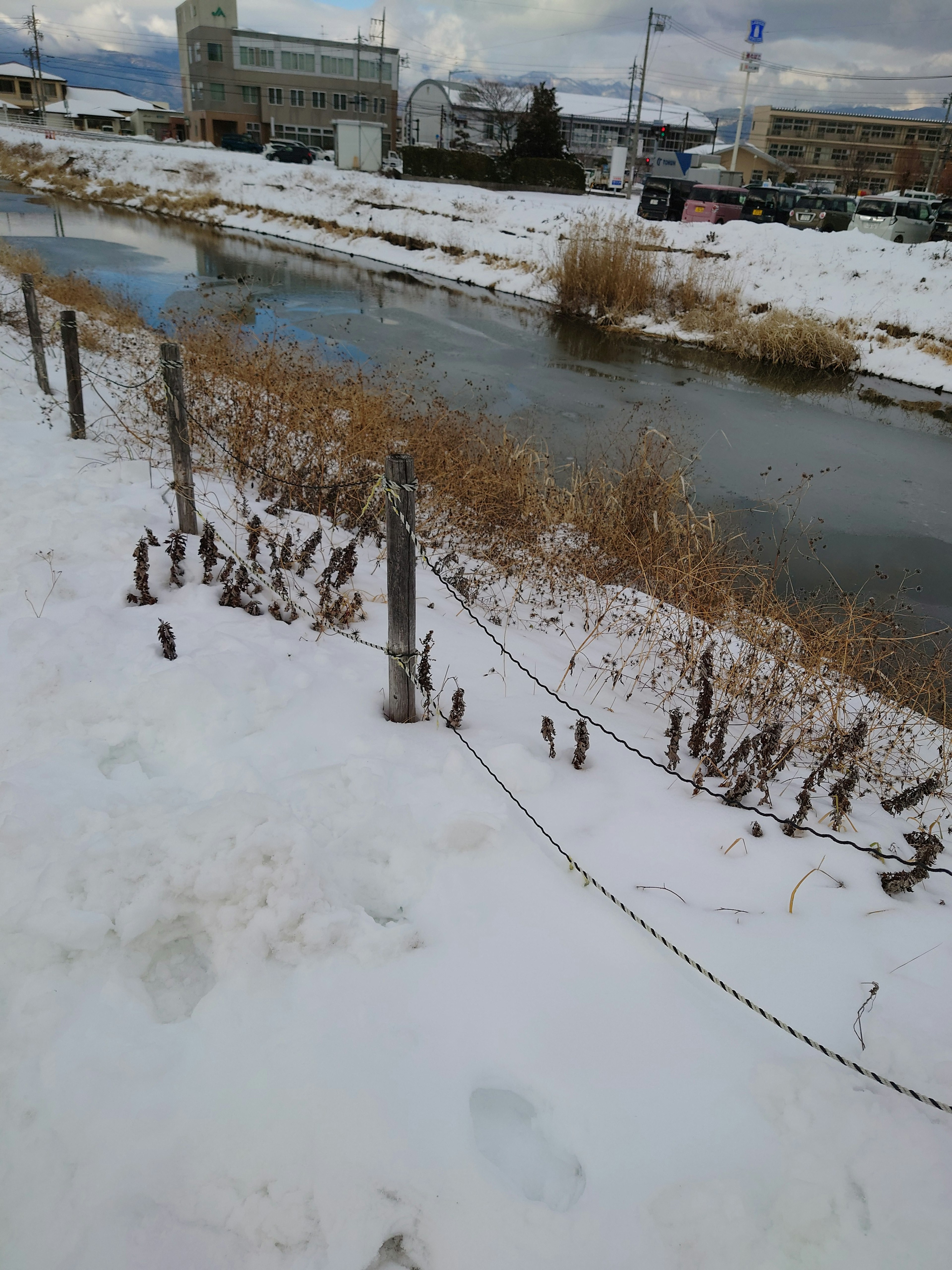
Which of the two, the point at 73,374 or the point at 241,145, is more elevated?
the point at 241,145

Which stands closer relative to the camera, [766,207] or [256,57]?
[766,207]

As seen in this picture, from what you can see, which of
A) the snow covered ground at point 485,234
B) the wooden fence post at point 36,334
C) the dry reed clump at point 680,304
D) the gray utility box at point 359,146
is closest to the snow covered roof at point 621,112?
the gray utility box at point 359,146

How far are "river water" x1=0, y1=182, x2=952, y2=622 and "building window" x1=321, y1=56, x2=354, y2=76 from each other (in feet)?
173

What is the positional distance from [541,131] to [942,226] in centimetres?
2315

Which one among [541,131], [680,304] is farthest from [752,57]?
[680,304]

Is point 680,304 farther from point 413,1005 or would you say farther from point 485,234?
point 413,1005

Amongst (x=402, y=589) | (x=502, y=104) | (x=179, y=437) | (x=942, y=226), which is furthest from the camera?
(x=502, y=104)

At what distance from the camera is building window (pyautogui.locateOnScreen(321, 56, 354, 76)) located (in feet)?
208

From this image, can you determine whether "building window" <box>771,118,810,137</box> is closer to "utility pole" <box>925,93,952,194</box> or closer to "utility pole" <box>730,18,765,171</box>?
"utility pole" <box>925,93,952,194</box>

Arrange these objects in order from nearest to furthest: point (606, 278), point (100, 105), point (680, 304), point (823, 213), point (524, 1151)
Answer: point (524, 1151), point (606, 278), point (680, 304), point (823, 213), point (100, 105)

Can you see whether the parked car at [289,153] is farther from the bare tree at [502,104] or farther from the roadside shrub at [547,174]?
the bare tree at [502,104]

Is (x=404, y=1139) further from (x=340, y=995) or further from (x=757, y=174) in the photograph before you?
(x=757, y=174)

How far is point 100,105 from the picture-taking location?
7662 centimetres

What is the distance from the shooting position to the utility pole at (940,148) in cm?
5538
